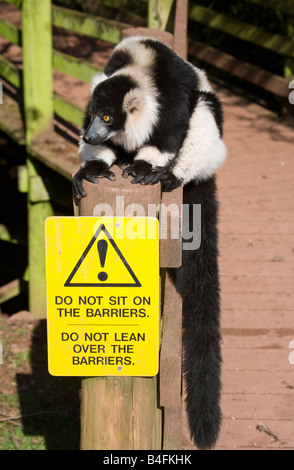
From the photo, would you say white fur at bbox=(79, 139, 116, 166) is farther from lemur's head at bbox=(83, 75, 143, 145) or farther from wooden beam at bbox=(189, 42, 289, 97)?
wooden beam at bbox=(189, 42, 289, 97)

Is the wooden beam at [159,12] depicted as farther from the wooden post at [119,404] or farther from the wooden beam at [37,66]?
the wooden post at [119,404]

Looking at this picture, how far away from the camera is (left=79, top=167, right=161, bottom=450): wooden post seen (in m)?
1.95

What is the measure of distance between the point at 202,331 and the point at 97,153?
0.98 m

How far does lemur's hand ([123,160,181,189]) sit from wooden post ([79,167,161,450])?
1.95 ft

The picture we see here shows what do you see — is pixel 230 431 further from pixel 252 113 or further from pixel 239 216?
pixel 252 113

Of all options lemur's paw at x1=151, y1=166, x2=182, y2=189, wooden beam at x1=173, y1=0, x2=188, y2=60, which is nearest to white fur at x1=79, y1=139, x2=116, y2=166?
lemur's paw at x1=151, y1=166, x2=182, y2=189

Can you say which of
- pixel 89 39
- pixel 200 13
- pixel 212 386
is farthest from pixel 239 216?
pixel 89 39

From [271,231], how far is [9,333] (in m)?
2.27

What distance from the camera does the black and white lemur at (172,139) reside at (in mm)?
2676

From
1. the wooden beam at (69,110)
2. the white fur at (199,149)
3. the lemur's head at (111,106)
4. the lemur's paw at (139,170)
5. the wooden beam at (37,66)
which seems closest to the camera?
the lemur's paw at (139,170)

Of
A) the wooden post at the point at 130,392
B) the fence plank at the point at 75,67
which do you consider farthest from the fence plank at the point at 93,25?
the wooden post at the point at 130,392

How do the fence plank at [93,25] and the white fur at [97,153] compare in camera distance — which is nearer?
the white fur at [97,153]

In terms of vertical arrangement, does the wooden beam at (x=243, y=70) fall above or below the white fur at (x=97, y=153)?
below

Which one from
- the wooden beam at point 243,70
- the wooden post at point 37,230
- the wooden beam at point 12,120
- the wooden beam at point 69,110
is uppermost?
the wooden beam at point 69,110
